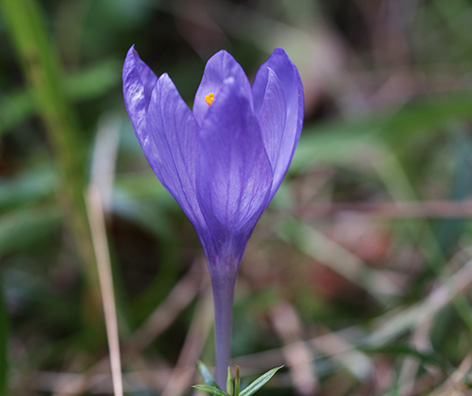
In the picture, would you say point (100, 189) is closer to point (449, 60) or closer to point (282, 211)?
point (282, 211)

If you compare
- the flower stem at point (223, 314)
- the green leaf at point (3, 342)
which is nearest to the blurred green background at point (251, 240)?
the green leaf at point (3, 342)

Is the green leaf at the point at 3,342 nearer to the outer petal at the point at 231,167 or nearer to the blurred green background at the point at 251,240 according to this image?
the blurred green background at the point at 251,240

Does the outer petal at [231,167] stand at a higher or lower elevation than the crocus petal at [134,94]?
lower

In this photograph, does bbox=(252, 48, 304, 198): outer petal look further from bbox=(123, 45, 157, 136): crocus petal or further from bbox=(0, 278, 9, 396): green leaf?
bbox=(0, 278, 9, 396): green leaf

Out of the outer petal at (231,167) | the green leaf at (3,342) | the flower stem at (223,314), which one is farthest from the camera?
the green leaf at (3,342)

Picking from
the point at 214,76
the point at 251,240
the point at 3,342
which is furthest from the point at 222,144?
the point at 251,240

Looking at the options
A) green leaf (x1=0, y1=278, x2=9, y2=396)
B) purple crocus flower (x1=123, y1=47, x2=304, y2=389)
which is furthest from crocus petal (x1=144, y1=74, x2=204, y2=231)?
green leaf (x1=0, y1=278, x2=9, y2=396)
